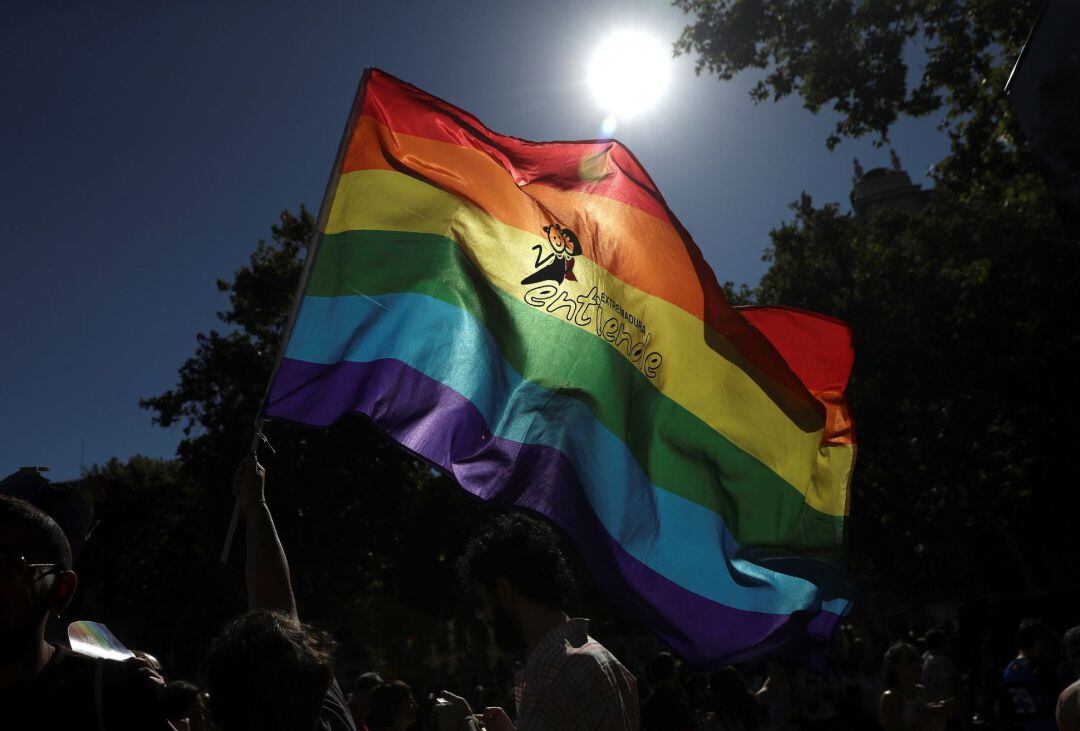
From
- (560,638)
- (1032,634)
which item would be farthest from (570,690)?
(1032,634)

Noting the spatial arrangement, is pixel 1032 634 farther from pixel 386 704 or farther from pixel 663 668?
pixel 386 704

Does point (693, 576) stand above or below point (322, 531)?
below

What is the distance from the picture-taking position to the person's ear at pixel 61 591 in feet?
6.19

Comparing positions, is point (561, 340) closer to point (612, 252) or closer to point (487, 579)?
point (612, 252)

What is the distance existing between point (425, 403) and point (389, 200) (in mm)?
1144

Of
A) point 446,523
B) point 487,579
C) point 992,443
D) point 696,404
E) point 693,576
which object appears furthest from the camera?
point 446,523

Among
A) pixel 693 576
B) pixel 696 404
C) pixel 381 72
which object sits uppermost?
pixel 381 72

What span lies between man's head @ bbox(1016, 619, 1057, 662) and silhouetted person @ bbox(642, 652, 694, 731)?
284cm

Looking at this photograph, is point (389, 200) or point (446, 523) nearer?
point (389, 200)

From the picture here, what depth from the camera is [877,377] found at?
24.2m

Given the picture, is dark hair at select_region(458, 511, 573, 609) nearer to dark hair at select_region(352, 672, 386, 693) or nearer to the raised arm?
the raised arm

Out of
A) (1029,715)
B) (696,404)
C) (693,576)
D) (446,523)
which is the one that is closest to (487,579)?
(693,576)

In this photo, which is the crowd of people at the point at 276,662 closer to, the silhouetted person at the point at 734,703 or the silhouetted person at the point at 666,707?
the silhouetted person at the point at 734,703

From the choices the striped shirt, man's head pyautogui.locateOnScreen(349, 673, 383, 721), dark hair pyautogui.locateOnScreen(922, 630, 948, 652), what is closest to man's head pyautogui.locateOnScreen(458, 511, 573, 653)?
the striped shirt
